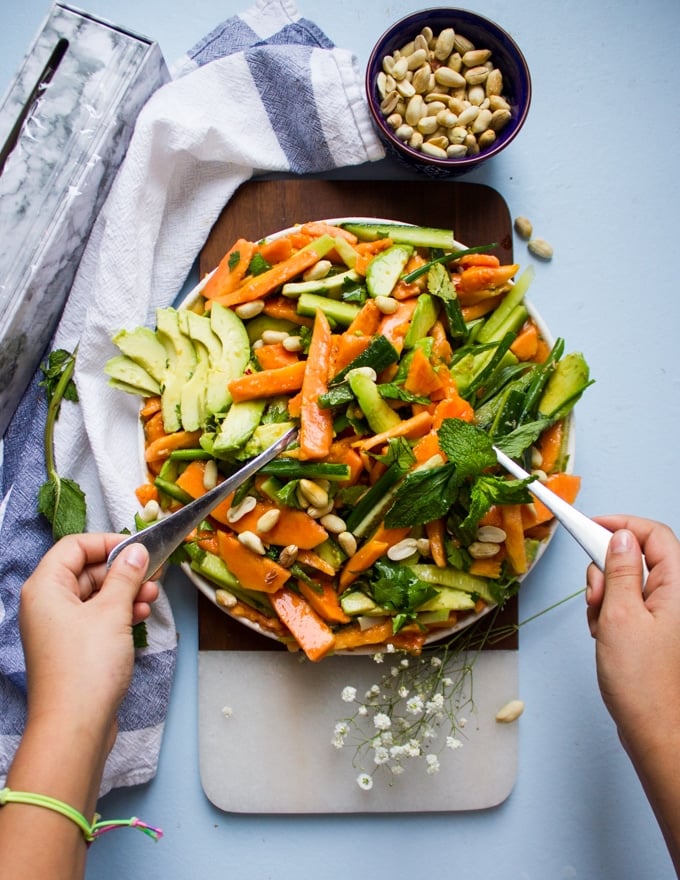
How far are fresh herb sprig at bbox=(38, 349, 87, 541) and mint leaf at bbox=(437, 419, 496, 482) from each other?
41.9 inches

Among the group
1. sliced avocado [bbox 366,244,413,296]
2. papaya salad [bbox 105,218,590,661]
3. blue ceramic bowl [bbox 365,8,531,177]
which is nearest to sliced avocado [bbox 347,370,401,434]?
papaya salad [bbox 105,218,590,661]

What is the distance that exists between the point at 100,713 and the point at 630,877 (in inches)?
67.1

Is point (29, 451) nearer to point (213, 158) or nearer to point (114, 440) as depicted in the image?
point (114, 440)

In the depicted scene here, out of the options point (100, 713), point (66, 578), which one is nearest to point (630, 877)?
point (100, 713)

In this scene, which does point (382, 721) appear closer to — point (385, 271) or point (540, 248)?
point (385, 271)

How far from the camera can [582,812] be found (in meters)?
2.51

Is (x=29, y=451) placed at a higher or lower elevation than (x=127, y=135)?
lower

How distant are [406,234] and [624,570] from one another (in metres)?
1.06

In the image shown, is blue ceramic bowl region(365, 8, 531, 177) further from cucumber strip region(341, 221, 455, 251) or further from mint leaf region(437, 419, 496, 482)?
mint leaf region(437, 419, 496, 482)

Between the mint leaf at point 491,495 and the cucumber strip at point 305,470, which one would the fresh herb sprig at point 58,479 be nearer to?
the cucumber strip at point 305,470

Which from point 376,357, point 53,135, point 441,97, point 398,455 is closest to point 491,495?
point 398,455

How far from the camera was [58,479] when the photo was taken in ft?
7.79

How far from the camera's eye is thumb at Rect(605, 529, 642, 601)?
189 centimetres

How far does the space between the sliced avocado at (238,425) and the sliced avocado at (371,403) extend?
267 millimetres
